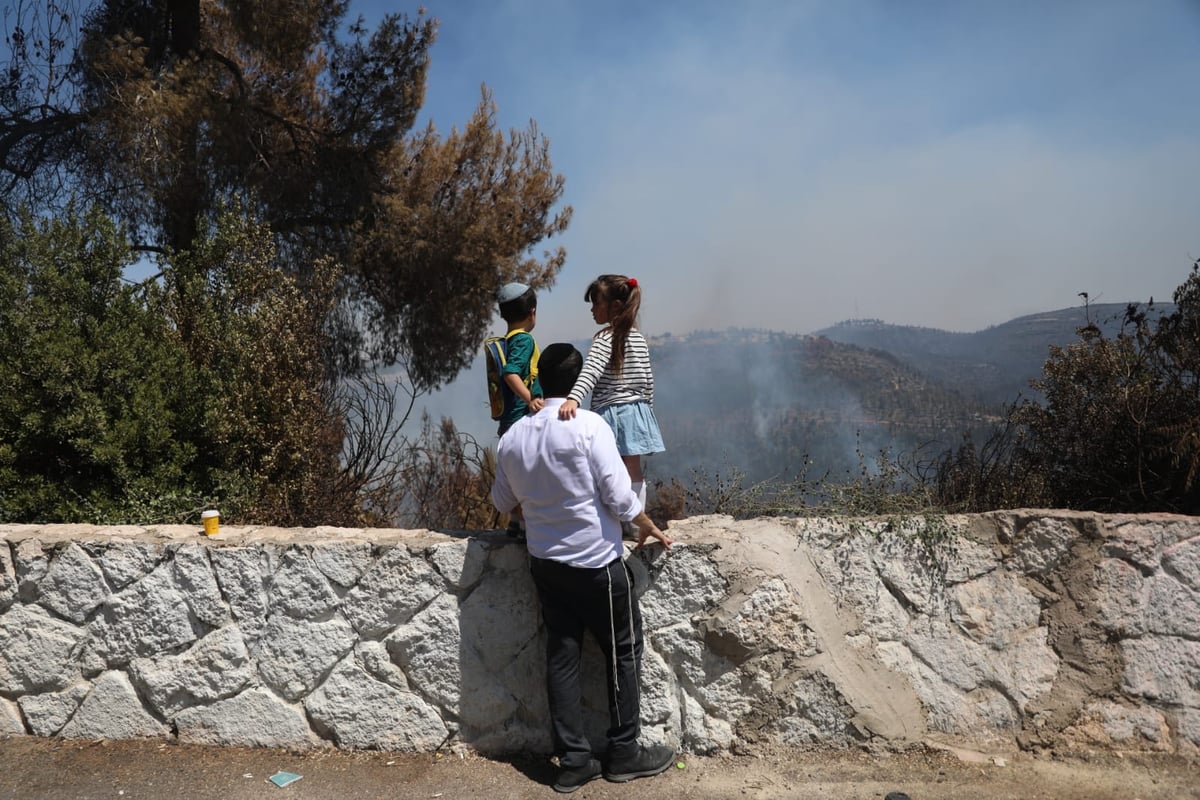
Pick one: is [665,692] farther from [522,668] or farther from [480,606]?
[480,606]

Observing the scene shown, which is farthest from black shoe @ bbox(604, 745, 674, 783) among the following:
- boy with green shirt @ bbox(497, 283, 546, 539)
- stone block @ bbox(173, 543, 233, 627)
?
stone block @ bbox(173, 543, 233, 627)

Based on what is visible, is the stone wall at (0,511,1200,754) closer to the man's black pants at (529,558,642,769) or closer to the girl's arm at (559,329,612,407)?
the man's black pants at (529,558,642,769)

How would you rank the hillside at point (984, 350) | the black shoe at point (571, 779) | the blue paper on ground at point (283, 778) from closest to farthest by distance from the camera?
the black shoe at point (571, 779) < the blue paper on ground at point (283, 778) < the hillside at point (984, 350)

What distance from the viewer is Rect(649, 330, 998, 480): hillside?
38.2ft

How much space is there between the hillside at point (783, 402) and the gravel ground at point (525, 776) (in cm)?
Result: 631

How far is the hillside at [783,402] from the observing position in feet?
38.2

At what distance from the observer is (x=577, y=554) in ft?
10.4

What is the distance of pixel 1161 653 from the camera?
3.25 meters

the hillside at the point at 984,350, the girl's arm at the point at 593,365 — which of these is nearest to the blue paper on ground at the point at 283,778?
the girl's arm at the point at 593,365

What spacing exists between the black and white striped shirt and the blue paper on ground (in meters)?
2.08

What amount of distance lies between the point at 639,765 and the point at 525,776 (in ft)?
1.65

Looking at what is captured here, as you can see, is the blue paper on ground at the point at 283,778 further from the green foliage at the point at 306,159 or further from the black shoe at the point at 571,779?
the green foliage at the point at 306,159

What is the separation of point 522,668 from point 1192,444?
3.33 meters

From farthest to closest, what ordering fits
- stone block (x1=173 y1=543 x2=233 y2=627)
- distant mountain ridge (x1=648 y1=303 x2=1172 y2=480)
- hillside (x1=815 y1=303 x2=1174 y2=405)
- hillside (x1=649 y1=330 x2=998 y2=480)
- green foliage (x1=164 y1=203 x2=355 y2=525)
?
hillside (x1=815 y1=303 x2=1174 y2=405) → distant mountain ridge (x1=648 y1=303 x2=1172 y2=480) → hillside (x1=649 y1=330 x2=998 y2=480) → green foliage (x1=164 y1=203 x2=355 y2=525) → stone block (x1=173 y1=543 x2=233 y2=627)
